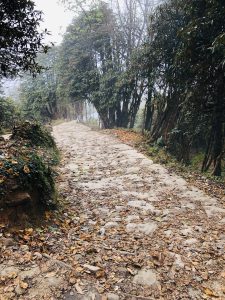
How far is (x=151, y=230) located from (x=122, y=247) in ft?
2.09

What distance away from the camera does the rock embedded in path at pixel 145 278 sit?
108 inches

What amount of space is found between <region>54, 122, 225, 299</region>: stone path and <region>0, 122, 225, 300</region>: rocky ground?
12mm

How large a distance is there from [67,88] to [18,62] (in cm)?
1473

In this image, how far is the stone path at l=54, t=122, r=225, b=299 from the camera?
2.74m

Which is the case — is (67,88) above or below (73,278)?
above

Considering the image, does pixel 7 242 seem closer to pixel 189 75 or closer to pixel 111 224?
pixel 111 224

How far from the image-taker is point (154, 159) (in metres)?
8.18

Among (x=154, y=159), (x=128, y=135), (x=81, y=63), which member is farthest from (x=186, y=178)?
(x=81, y=63)

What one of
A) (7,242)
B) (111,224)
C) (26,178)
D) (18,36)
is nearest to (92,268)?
(7,242)

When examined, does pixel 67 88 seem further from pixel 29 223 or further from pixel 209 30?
pixel 29 223

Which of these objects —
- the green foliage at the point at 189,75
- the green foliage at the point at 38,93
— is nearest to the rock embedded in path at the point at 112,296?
the green foliage at the point at 189,75

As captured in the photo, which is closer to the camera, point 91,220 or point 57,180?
point 91,220

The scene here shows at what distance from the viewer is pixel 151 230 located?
3.84 m

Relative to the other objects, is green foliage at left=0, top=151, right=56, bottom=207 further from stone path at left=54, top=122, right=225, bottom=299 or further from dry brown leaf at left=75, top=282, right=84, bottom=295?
dry brown leaf at left=75, top=282, right=84, bottom=295
